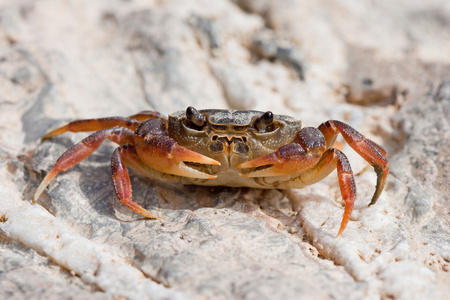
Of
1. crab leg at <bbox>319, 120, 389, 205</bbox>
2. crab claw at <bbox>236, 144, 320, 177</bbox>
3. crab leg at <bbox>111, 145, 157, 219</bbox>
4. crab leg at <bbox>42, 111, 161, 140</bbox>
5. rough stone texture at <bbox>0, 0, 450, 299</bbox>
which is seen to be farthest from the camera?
crab leg at <bbox>42, 111, 161, 140</bbox>

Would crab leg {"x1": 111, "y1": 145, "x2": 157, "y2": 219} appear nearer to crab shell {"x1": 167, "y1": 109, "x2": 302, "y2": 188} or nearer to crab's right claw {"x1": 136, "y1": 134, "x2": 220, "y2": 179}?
crab's right claw {"x1": 136, "y1": 134, "x2": 220, "y2": 179}

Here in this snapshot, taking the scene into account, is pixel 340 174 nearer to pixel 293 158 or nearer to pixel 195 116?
pixel 293 158

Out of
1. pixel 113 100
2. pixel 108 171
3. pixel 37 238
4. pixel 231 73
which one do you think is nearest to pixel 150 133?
pixel 108 171

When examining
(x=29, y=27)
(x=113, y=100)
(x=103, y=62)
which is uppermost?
(x=29, y=27)

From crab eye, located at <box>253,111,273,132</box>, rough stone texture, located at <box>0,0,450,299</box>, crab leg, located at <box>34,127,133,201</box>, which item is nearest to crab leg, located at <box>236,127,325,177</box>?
crab eye, located at <box>253,111,273,132</box>

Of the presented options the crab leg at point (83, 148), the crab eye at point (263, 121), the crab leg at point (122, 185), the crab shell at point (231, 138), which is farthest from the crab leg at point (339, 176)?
the crab leg at point (83, 148)

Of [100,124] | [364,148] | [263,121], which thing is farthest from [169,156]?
[364,148]

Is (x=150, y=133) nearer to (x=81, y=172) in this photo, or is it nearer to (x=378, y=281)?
(x=81, y=172)

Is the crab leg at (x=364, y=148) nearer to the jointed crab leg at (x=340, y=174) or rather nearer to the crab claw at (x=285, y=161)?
the jointed crab leg at (x=340, y=174)
